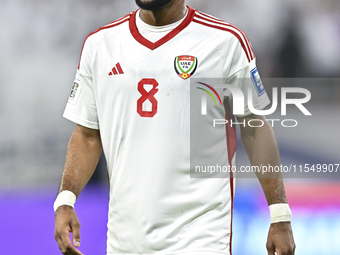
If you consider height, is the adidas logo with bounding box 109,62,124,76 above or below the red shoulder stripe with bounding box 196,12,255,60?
below

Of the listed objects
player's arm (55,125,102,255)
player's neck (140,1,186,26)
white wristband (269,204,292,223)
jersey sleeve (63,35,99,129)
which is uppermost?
player's neck (140,1,186,26)

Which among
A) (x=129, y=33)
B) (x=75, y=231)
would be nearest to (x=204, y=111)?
(x=129, y=33)

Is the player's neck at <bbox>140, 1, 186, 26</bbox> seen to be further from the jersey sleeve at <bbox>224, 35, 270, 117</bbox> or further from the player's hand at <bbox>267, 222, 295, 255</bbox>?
the player's hand at <bbox>267, 222, 295, 255</bbox>

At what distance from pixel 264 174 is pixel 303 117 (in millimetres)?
6824

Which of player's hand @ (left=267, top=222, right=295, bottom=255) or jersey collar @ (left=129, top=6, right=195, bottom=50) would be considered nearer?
player's hand @ (left=267, top=222, right=295, bottom=255)

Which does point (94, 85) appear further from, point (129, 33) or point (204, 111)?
point (204, 111)

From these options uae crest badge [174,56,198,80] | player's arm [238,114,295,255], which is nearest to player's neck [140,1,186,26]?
uae crest badge [174,56,198,80]

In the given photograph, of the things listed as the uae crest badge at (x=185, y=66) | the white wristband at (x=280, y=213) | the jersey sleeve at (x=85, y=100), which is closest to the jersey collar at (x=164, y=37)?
the uae crest badge at (x=185, y=66)

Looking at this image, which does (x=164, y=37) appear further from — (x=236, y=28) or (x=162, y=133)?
(x=162, y=133)

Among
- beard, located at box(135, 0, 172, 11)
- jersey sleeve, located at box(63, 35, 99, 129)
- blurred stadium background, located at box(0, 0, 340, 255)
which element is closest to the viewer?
beard, located at box(135, 0, 172, 11)

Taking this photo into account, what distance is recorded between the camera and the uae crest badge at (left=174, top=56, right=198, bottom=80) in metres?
2.30

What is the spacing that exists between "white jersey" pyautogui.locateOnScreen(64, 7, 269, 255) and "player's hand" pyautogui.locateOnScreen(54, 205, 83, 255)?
0.62ft

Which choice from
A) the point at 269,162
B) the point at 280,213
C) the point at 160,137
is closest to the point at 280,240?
the point at 280,213

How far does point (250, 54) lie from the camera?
7.95 feet
